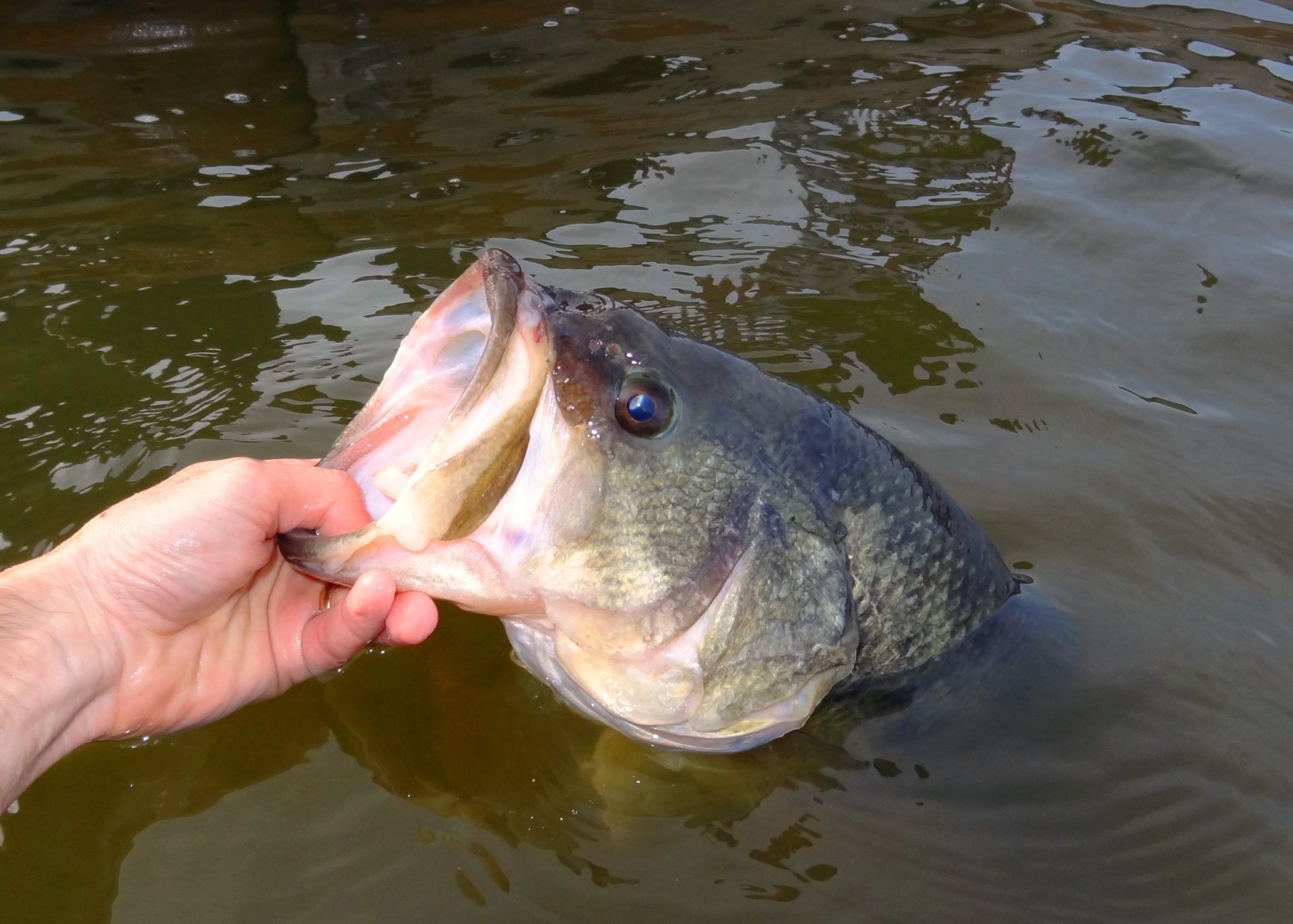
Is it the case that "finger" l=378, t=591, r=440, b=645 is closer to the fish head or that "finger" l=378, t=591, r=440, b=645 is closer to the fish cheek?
the fish head

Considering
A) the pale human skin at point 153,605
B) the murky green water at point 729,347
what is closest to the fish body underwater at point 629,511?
the pale human skin at point 153,605

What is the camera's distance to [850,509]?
253 centimetres

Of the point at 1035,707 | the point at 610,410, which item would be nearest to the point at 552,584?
the point at 610,410

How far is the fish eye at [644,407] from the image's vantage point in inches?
89.7

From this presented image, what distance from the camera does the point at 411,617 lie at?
241cm

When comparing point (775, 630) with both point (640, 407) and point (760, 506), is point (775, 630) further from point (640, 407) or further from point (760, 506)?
point (640, 407)

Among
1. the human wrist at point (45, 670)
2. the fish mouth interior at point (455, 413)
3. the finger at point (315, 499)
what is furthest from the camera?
the finger at point (315, 499)

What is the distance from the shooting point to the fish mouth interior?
2111mm

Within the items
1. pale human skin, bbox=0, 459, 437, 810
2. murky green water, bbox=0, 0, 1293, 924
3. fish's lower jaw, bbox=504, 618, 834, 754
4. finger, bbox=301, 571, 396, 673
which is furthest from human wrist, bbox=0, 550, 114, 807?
fish's lower jaw, bbox=504, 618, 834, 754

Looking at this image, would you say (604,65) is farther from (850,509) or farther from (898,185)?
(850,509)

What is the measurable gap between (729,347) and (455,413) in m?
2.51

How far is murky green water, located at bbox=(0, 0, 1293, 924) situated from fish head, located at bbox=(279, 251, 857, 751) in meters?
0.50

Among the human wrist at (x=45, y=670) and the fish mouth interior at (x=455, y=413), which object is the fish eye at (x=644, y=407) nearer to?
the fish mouth interior at (x=455, y=413)

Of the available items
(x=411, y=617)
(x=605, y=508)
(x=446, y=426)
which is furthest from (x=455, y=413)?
(x=411, y=617)
